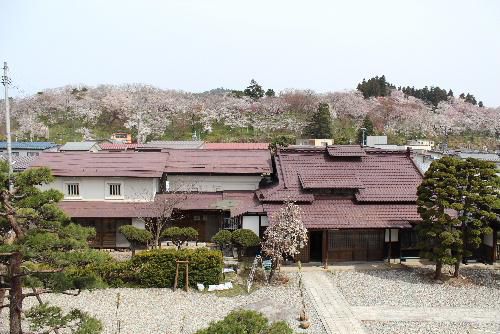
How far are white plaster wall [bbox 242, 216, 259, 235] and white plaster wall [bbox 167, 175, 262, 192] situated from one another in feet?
15.9

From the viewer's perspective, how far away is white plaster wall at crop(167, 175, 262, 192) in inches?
1051

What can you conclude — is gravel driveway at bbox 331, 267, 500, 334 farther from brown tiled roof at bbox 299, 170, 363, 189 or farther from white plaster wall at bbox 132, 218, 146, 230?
white plaster wall at bbox 132, 218, 146, 230

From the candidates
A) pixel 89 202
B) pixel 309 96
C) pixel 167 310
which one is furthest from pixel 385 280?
pixel 309 96

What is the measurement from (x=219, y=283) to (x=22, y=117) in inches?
2384

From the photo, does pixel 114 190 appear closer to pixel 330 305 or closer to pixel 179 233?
pixel 179 233

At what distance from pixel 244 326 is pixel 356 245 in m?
14.1

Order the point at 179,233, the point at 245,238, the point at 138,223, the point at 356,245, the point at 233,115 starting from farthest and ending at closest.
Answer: the point at 233,115, the point at 138,223, the point at 356,245, the point at 179,233, the point at 245,238

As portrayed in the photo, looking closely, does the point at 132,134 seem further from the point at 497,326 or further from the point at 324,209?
the point at 497,326

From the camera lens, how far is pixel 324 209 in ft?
71.8

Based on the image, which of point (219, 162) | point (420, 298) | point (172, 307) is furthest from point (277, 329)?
point (219, 162)

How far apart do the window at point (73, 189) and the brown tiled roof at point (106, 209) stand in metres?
0.53

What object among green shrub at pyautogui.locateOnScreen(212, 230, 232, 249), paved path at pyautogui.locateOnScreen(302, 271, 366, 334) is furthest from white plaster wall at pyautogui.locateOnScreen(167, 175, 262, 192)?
paved path at pyautogui.locateOnScreen(302, 271, 366, 334)

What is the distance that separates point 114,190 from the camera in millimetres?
25391

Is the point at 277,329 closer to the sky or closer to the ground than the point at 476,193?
closer to the ground
